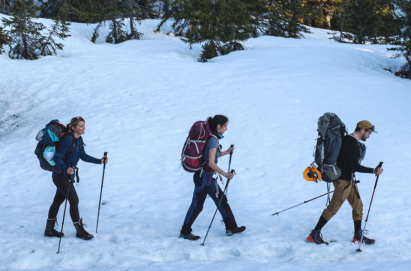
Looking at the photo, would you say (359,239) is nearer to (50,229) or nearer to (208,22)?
(50,229)

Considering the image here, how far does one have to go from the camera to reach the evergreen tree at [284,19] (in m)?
24.6

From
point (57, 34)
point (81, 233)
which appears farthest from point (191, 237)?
point (57, 34)

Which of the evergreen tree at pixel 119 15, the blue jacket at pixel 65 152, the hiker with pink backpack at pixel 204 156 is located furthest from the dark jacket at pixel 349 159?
the evergreen tree at pixel 119 15

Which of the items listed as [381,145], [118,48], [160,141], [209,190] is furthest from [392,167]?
[118,48]

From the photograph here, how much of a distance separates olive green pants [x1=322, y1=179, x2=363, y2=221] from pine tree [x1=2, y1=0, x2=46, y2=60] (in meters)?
16.4

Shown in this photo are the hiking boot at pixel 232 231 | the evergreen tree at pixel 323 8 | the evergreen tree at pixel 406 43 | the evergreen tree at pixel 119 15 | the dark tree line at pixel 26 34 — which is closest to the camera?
the hiking boot at pixel 232 231

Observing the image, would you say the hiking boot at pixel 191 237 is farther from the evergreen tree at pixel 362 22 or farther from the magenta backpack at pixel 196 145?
the evergreen tree at pixel 362 22

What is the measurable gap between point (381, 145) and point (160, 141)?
19.1ft

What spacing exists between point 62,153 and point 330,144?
12.3 ft

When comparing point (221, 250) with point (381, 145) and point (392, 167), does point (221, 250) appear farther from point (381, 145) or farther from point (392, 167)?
point (381, 145)

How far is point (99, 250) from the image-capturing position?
511cm

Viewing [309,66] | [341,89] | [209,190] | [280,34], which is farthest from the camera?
[280,34]

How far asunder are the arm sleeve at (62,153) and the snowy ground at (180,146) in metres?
1.18

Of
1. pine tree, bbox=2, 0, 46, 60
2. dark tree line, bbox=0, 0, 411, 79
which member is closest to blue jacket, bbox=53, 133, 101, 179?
dark tree line, bbox=0, 0, 411, 79
